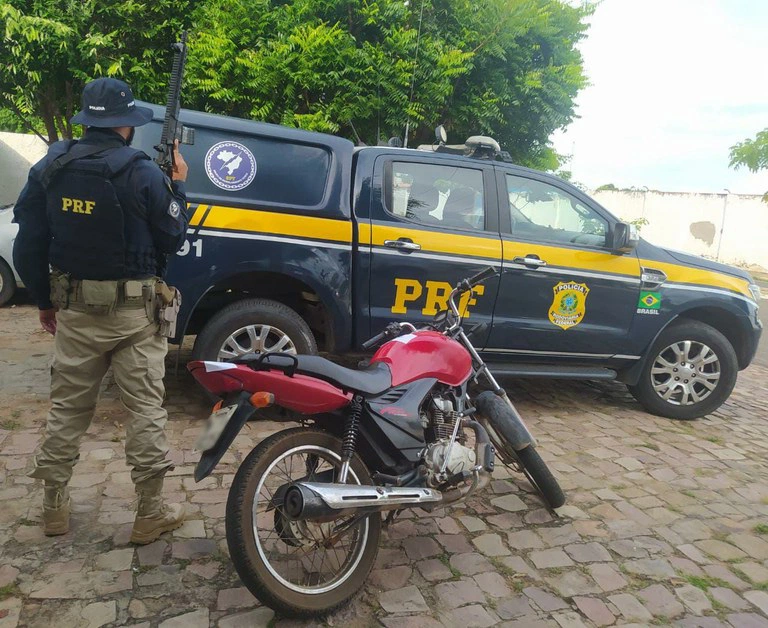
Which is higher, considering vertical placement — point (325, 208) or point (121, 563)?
point (325, 208)

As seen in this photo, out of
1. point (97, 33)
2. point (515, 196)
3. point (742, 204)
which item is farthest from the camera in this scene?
point (742, 204)

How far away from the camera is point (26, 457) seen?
341cm

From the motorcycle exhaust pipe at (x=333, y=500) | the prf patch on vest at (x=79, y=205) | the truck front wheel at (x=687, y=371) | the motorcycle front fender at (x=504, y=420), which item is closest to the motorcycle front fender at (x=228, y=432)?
the motorcycle exhaust pipe at (x=333, y=500)

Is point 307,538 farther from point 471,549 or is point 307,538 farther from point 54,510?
point 54,510

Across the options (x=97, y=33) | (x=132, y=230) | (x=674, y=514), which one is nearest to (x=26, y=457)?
(x=132, y=230)

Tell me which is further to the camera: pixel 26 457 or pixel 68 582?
pixel 26 457

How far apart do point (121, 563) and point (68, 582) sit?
0.20 metres

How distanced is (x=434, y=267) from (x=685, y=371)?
2.32 meters

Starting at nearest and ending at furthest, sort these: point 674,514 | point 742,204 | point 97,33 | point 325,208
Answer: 1. point 674,514
2. point 325,208
3. point 97,33
4. point 742,204

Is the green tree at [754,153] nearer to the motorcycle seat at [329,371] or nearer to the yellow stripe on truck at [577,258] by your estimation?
the yellow stripe on truck at [577,258]

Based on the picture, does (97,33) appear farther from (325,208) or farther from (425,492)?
(425,492)

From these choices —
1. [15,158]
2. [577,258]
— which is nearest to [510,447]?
[577,258]

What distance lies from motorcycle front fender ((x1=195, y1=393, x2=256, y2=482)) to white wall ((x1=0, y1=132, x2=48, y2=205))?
12.8 metres

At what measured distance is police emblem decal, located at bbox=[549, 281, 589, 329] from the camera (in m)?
4.53
